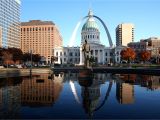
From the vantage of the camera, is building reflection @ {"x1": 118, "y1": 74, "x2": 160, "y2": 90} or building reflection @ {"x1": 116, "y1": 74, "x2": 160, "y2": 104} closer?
building reflection @ {"x1": 116, "y1": 74, "x2": 160, "y2": 104}

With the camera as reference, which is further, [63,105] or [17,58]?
[17,58]

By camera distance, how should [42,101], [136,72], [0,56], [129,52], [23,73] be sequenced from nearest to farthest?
[42,101], [23,73], [136,72], [0,56], [129,52]

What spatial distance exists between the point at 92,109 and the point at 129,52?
145718mm

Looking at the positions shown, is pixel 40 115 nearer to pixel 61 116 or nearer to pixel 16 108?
pixel 61 116

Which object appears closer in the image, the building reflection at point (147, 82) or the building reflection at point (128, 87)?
the building reflection at point (128, 87)

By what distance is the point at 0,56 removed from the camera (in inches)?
5221

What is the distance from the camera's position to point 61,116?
66.4 ft

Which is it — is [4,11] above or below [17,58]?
above

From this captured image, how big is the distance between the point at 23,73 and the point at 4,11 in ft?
418

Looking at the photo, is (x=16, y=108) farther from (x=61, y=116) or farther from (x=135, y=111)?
(x=135, y=111)

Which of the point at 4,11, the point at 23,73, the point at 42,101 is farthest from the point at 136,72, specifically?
the point at 4,11

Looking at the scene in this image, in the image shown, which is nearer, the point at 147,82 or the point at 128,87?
the point at 128,87

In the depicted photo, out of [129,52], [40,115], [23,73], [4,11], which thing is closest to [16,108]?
[40,115]

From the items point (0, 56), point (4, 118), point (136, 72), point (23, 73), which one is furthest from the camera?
point (0, 56)
